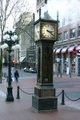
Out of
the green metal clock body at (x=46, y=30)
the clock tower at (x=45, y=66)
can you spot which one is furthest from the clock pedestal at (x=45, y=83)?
the green metal clock body at (x=46, y=30)

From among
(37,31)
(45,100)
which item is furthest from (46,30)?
(45,100)

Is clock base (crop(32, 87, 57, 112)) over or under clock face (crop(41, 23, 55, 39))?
under

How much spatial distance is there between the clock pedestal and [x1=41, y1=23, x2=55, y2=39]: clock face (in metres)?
0.25

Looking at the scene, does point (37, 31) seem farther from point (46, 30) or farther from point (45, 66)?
point (45, 66)

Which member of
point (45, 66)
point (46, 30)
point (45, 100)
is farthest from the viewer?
point (45, 66)

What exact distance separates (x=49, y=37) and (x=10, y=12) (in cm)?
3444

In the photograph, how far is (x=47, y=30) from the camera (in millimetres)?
13117

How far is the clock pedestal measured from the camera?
1287cm

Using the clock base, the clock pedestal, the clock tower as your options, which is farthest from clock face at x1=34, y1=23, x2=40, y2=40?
the clock base

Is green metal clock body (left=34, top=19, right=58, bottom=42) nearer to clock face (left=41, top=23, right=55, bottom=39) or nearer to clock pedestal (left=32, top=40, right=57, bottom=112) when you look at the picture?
clock face (left=41, top=23, right=55, bottom=39)

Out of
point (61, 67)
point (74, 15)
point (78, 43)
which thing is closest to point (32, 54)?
point (61, 67)

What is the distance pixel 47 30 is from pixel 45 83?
234 cm

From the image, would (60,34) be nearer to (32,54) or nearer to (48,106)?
(32,54)

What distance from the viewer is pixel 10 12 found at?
46594mm
